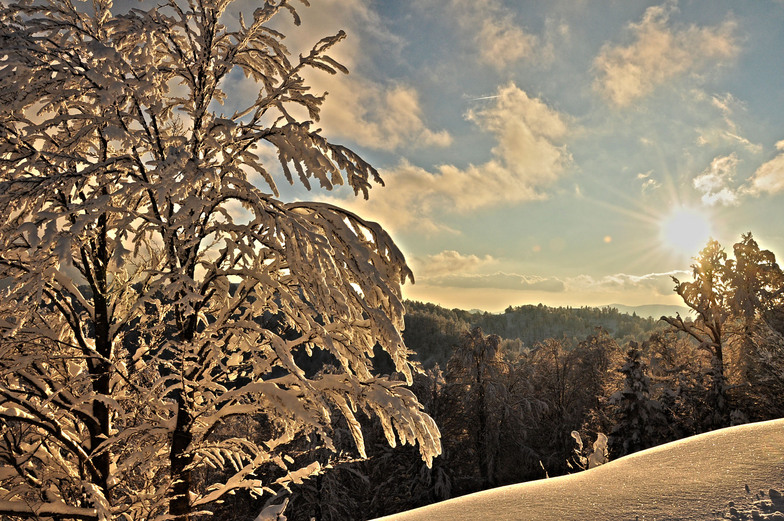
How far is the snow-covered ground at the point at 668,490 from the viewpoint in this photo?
3217 millimetres

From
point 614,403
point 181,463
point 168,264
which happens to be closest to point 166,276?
point 168,264

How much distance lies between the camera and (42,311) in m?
5.99

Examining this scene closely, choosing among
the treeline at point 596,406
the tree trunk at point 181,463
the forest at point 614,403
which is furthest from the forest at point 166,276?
the forest at point 614,403

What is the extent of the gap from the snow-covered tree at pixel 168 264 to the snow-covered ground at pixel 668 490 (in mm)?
963

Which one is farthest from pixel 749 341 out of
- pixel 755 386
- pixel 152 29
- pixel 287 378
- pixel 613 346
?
pixel 152 29

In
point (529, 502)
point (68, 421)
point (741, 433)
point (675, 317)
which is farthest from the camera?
point (675, 317)

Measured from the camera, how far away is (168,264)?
4.82 meters

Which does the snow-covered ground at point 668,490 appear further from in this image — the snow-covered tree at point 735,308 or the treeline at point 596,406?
the snow-covered tree at point 735,308

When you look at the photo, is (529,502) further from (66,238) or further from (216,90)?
(216,90)

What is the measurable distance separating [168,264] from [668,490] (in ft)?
16.8

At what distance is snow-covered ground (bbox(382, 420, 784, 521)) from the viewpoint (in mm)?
3217

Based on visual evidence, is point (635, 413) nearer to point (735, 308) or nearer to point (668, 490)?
point (735, 308)

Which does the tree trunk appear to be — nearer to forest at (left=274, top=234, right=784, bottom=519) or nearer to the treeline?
the treeline

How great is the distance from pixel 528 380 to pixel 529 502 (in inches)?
1279
